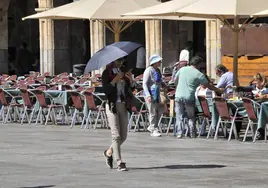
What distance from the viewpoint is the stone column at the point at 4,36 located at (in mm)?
37219

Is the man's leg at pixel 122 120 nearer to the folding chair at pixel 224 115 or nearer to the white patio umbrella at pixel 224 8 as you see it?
the folding chair at pixel 224 115

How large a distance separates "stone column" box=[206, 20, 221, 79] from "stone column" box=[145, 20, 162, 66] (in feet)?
7.73

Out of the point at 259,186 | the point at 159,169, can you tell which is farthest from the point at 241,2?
the point at 259,186

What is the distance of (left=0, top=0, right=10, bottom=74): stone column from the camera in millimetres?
37219

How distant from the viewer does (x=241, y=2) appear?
19234mm

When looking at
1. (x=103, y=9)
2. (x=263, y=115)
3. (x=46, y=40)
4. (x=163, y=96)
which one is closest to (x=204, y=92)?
(x=163, y=96)

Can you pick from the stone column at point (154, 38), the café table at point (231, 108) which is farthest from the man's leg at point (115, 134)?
the stone column at point (154, 38)

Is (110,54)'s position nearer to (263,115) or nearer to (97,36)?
(263,115)

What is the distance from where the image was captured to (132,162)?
1550 cm

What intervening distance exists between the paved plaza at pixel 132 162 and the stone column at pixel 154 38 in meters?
9.63

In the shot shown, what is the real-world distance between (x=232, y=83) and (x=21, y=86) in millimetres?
6795

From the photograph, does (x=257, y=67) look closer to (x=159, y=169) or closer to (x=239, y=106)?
(x=239, y=106)

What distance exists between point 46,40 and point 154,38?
501 cm

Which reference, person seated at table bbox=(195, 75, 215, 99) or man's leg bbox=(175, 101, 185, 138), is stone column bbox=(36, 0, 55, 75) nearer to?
person seated at table bbox=(195, 75, 215, 99)
